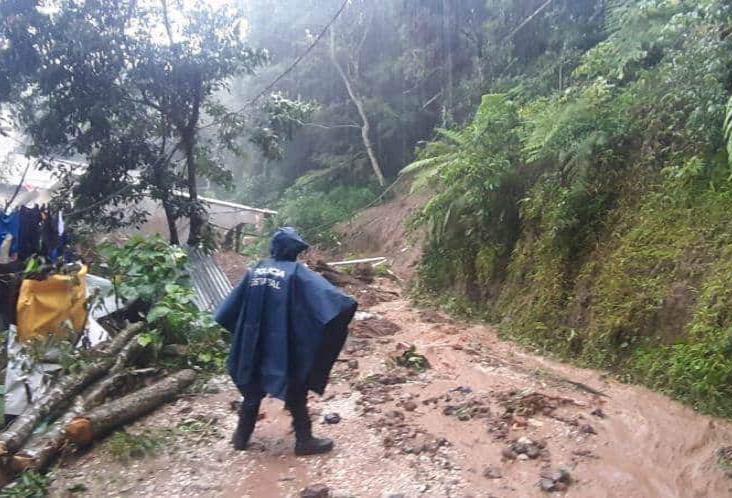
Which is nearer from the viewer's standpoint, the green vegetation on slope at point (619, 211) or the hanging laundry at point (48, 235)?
the green vegetation on slope at point (619, 211)

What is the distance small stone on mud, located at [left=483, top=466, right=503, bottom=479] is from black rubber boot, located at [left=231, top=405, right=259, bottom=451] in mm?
1684

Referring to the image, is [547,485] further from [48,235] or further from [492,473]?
[48,235]

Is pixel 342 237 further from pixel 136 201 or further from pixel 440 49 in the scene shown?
pixel 136 201

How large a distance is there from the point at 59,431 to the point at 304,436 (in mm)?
1814

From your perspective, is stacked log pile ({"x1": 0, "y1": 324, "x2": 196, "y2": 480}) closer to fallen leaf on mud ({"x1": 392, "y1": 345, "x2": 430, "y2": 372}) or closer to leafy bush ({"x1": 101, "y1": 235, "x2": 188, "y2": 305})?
leafy bush ({"x1": 101, "y1": 235, "x2": 188, "y2": 305})

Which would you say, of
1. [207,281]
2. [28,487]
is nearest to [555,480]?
[28,487]

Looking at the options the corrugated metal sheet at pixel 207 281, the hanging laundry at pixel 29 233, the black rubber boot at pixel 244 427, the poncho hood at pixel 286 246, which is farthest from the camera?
the corrugated metal sheet at pixel 207 281

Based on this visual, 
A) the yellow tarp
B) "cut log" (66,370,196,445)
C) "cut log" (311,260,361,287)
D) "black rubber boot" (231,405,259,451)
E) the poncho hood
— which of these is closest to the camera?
the poncho hood

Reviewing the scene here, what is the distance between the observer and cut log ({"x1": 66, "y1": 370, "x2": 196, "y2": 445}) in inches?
188

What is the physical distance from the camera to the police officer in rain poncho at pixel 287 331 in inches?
173

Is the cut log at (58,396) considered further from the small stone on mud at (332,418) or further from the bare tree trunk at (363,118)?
the bare tree trunk at (363,118)

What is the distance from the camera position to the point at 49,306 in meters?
5.95

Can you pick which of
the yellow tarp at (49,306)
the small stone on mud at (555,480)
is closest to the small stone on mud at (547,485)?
the small stone on mud at (555,480)

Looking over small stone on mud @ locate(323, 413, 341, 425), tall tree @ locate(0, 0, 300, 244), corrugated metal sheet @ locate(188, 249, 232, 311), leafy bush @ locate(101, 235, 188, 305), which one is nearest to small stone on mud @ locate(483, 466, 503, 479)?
small stone on mud @ locate(323, 413, 341, 425)
